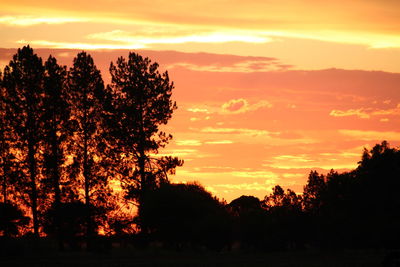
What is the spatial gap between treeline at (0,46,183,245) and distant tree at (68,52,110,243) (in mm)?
107

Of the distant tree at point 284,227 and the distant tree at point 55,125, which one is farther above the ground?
the distant tree at point 55,125

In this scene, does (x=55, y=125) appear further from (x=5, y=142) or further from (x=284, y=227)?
(x=284, y=227)

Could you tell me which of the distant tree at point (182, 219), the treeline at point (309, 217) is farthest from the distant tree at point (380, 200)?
the distant tree at point (182, 219)

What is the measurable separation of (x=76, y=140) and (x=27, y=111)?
6019 mm

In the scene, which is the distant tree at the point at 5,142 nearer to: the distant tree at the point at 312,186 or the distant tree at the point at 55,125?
the distant tree at the point at 55,125

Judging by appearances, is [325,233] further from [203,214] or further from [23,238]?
[23,238]

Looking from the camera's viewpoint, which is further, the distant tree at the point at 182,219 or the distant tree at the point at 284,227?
the distant tree at the point at 284,227

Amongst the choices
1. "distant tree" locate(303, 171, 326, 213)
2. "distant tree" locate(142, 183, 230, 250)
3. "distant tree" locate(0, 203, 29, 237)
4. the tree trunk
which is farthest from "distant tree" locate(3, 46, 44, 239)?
"distant tree" locate(303, 171, 326, 213)

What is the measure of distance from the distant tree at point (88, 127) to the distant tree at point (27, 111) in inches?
152

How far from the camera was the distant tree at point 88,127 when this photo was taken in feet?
297

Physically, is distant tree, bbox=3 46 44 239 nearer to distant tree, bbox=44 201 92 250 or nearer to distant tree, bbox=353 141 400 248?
distant tree, bbox=44 201 92 250

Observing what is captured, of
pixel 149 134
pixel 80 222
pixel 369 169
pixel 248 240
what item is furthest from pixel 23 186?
pixel 369 169

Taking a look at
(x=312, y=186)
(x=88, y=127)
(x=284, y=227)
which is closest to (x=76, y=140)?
(x=88, y=127)

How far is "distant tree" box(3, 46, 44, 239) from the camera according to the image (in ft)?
293
